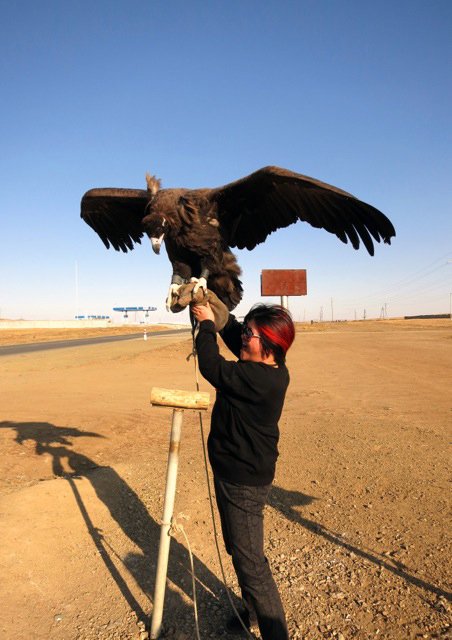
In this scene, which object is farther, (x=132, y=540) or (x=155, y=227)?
(x=132, y=540)

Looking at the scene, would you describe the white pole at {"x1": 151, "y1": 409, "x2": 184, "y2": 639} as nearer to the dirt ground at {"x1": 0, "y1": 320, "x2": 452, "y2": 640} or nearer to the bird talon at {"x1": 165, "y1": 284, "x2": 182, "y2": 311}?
the dirt ground at {"x1": 0, "y1": 320, "x2": 452, "y2": 640}

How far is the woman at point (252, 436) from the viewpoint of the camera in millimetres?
2236

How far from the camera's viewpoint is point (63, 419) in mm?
7754

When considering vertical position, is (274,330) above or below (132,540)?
above

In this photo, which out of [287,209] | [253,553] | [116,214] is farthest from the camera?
[116,214]

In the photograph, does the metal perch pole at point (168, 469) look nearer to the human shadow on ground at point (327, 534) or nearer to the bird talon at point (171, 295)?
the bird talon at point (171, 295)

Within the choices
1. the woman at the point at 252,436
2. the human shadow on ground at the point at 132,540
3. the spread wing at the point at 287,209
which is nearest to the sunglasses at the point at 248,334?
the woman at the point at 252,436

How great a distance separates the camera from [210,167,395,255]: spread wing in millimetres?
3064

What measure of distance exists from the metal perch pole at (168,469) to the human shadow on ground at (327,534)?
1676 mm

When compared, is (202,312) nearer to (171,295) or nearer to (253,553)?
(171,295)

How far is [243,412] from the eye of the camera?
2.29 m

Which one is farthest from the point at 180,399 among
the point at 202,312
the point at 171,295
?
the point at 171,295

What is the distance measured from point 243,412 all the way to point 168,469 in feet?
1.86

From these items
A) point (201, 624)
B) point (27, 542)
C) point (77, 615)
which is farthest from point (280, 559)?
point (27, 542)
